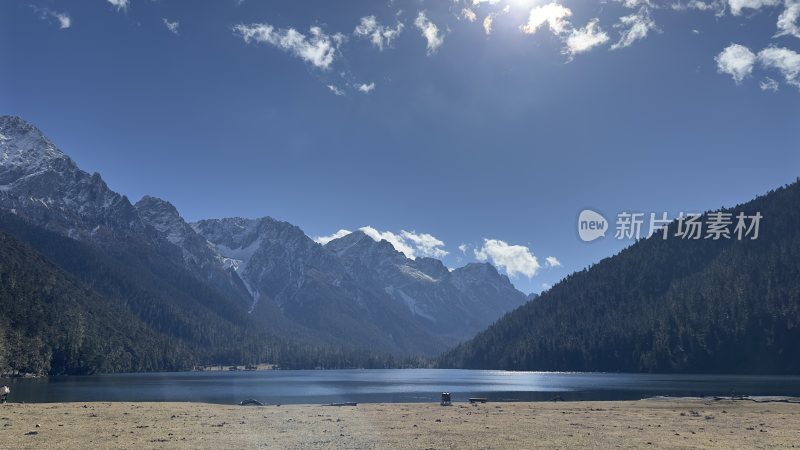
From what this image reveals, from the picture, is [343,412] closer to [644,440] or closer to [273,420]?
[273,420]

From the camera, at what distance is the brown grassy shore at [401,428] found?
4309 cm

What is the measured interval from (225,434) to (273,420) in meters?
12.9

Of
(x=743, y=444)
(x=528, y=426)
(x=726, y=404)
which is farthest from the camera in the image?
(x=726, y=404)

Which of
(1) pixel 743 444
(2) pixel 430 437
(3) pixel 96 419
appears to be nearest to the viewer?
(1) pixel 743 444

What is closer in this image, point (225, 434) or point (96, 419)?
point (225, 434)

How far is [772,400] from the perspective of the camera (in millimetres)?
86625

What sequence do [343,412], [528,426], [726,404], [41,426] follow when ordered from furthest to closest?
1. [726,404]
2. [343,412]
3. [528,426]
4. [41,426]

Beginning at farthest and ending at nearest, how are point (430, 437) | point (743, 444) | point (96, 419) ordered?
1. point (96, 419)
2. point (430, 437)
3. point (743, 444)

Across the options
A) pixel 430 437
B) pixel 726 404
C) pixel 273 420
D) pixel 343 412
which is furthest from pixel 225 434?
pixel 726 404

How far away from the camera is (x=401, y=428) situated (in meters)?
53.3

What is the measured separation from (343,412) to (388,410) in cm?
684

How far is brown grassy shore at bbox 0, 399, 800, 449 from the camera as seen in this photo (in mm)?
43094

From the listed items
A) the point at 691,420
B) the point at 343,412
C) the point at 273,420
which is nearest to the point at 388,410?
the point at 343,412

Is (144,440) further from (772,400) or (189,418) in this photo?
(772,400)
